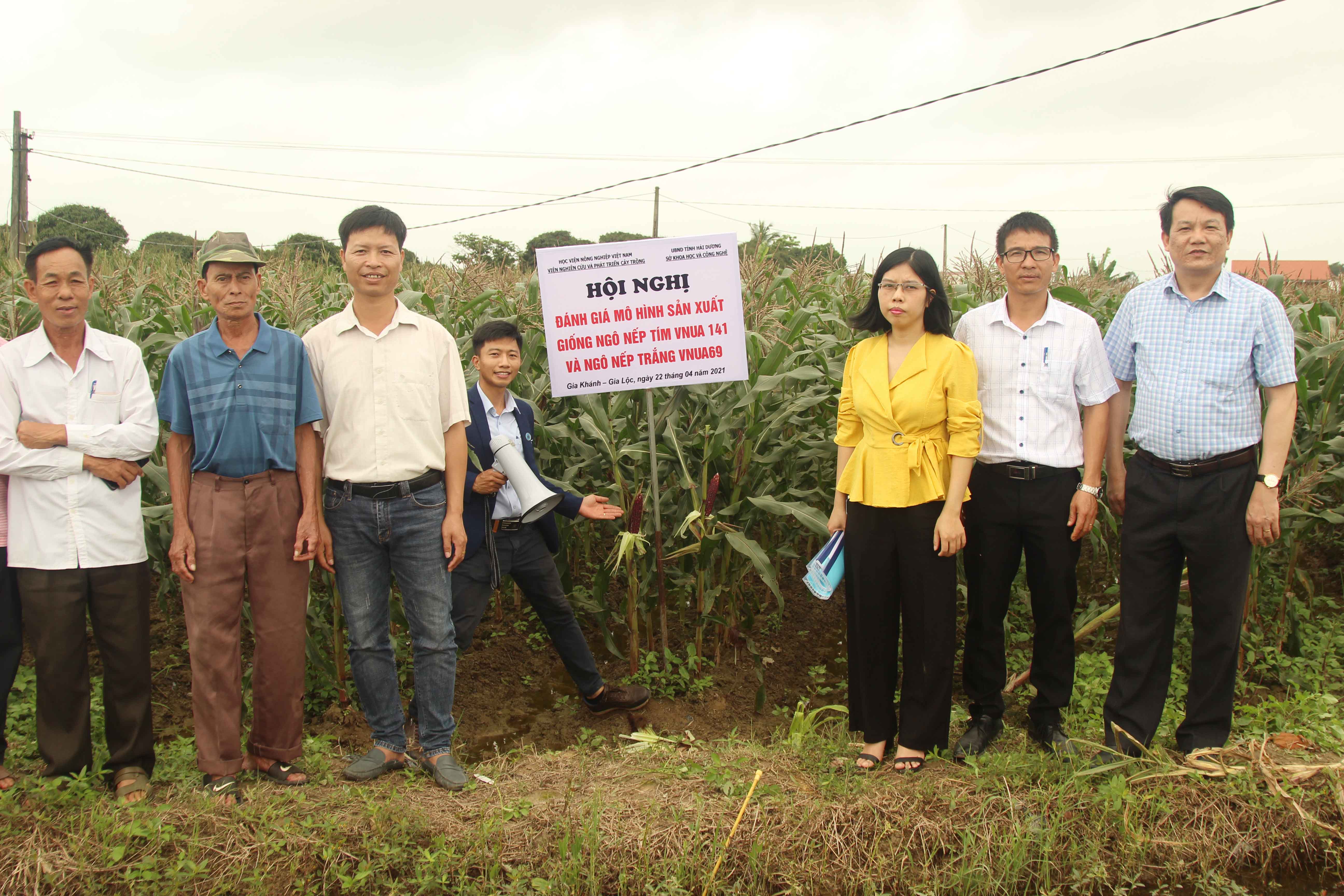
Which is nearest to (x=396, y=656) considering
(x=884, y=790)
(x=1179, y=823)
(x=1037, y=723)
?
(x=884, y=790)

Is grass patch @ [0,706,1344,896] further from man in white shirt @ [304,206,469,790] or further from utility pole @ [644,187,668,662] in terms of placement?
utility pole @ [644,187,668,662]

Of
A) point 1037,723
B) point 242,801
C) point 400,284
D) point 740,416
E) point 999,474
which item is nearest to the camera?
point 242,801

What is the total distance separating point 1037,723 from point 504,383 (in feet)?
8.44

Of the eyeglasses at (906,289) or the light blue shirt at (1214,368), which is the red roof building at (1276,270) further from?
the eyeglasses at (906,289)

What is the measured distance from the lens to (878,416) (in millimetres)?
3158

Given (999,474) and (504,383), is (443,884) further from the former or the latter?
(999,474)

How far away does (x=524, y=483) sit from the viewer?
3557mm

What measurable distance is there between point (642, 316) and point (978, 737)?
7.37 ft

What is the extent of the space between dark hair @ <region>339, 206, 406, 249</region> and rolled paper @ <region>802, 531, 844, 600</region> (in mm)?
1904

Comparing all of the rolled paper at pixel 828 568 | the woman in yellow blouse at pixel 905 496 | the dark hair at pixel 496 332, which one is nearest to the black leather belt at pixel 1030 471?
the woman in yellow blouse at pixel 905 496

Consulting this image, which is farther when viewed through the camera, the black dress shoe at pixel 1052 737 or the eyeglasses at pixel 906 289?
the black dress shoe at pixel 1052 737

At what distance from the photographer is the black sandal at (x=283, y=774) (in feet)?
10.5

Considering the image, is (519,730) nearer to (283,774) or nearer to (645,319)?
(283,774)

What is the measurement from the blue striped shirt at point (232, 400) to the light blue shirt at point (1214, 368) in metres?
2.99
